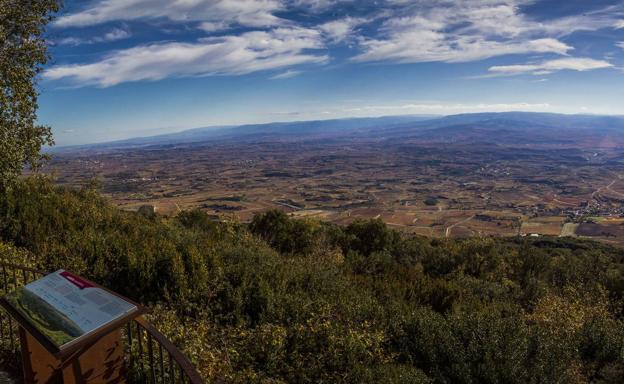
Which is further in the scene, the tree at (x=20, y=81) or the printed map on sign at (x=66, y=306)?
the tree at (x=20, y=81)

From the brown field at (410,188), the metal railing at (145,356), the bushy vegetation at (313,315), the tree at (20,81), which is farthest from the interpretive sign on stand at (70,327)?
the brown field at (410,188)

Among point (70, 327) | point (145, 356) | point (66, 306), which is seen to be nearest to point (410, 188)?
point (145, 356)

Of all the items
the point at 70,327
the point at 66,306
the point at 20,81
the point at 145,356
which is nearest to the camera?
the point at 70,327

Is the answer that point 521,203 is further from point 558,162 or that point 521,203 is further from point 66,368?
point 66,368

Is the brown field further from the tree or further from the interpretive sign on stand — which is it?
the interpretive sign on stand

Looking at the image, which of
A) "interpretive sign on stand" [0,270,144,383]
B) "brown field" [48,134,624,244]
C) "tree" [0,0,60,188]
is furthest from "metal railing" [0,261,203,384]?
"brown field" [48,134,624,244]

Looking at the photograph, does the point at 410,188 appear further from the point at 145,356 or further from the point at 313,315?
the point at 145,356

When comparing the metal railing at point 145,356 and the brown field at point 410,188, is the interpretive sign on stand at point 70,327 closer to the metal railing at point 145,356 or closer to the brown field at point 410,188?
the metal railing at point 145,356
